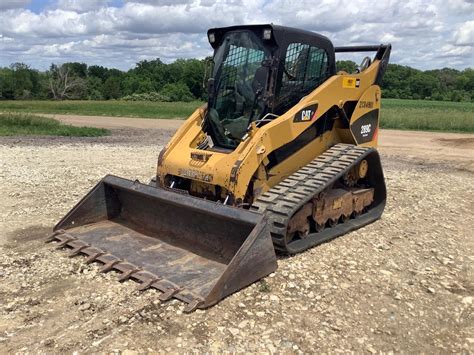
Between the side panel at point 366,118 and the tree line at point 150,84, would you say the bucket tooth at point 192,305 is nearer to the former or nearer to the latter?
the side panel at point 366,118

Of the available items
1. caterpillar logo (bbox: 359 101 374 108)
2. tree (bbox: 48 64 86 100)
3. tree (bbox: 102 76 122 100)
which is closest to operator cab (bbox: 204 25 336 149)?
caterpillar logo (bbox: 359 101 374 108)

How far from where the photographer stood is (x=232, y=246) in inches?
202

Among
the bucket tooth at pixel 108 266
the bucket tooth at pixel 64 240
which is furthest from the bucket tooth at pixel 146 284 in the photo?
the bucket tooth at pixel 64 240

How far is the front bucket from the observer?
4.56 meters

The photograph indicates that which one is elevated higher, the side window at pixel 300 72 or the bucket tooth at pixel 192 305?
the side window at pixel 300 72

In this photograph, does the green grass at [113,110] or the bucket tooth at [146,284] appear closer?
the bucket tooth at [146,284]

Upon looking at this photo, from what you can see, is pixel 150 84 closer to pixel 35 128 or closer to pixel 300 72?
pixel 35 128

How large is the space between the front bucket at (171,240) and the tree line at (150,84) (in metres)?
58.5

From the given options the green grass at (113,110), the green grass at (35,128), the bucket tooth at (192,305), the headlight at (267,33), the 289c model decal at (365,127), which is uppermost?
the headlight at (267,33)

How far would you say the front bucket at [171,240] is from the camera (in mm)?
4562

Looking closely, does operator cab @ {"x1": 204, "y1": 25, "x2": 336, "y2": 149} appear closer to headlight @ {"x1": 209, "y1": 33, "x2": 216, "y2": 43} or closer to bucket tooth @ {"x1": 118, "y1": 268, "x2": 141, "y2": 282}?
headlight @ {"x1": 209, "y1": 33, "x2": 216, "y2": 43}

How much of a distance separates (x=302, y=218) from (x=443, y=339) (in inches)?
83.6

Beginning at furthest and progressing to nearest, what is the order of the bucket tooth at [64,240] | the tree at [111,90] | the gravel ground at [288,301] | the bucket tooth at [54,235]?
the tree at [111,90] → the bucket tooth at [54,235] → the bucket tooth at [64,240] → the gravel ground at [288,301]

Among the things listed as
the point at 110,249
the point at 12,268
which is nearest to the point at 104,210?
the point at 110,249
